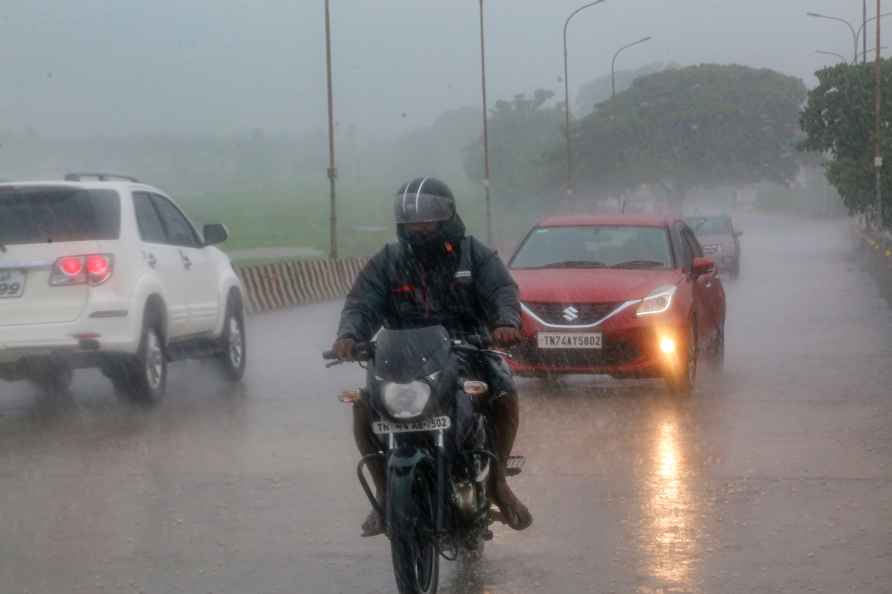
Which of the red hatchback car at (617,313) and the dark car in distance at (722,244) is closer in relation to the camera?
the red hatchback car at (617,313)

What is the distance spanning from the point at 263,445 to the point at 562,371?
3132mm

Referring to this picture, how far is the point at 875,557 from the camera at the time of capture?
6.85 meters

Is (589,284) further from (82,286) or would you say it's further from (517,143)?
(517,143)

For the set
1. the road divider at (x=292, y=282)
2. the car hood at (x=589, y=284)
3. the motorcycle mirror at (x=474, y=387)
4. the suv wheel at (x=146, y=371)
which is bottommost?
the road divider at (x=292, y=282)

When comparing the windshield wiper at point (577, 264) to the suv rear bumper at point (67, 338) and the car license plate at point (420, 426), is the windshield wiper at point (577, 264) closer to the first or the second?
the suv rear bumper at point (67, 338)

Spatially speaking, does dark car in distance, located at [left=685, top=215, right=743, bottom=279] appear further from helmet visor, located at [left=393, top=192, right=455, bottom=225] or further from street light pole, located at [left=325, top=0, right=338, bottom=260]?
helmet visor, located at [left=393, top=192, right=455, bottom=225]

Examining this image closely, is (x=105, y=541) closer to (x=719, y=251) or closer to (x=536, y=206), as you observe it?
(x=719, y=251)

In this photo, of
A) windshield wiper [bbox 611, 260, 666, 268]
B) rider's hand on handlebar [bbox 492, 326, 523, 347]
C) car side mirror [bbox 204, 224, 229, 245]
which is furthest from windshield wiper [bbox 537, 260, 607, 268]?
rider's hand on handlebar [bbox 492, 326, 523, 347]

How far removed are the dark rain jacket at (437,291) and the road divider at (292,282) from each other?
18963mm

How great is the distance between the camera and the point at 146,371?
495 inches

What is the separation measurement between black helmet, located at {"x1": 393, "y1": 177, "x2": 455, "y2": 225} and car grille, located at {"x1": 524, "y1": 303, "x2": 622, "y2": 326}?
6391mm

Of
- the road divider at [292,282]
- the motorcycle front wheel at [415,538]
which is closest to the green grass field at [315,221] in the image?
the road divider at [292,282]

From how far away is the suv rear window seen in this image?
39.6 feet

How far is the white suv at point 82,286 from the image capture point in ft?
38.9
